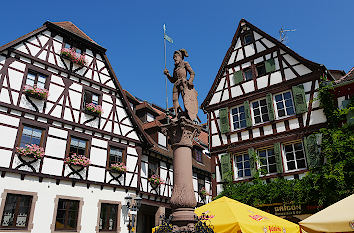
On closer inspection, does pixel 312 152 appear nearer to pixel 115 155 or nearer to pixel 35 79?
pixel 115 155

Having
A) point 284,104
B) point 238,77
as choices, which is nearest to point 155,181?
point 238,77

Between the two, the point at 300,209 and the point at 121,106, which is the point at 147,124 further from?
the point at 300,209

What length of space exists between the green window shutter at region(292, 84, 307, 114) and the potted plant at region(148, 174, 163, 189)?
8.90 meters

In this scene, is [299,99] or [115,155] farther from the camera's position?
[115,155]

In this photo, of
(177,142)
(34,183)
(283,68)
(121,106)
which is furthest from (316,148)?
(34,183)

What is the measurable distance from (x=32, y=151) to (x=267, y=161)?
10377 mm

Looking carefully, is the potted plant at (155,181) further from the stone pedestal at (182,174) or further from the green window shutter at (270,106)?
the stone pedestal at (182,174)

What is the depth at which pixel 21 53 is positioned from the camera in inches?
531

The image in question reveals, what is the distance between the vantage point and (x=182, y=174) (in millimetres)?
6027

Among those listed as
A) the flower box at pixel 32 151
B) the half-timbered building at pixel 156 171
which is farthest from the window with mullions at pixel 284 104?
the flower box at pixel 32 151

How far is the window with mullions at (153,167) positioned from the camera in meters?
18.0

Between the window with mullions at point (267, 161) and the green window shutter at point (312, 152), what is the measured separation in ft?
5.32

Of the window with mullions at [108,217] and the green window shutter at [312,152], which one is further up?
the green window shutter at [312,152]

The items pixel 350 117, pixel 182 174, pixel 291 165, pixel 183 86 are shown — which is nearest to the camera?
pixel 182 174
